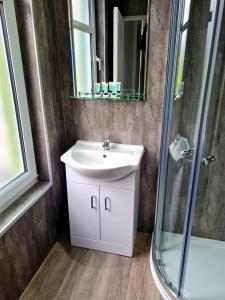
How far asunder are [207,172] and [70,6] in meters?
1.66

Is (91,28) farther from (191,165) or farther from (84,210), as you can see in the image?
(84,210)

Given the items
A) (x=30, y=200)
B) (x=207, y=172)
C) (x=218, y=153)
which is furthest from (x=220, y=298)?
(x=30, y=200)

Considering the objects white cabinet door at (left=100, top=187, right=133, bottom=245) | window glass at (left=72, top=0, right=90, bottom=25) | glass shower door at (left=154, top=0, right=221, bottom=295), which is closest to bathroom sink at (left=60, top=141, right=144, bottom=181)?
white cabinet door at (left=100, top=187, right=133, bottom=245)

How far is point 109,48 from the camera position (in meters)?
1.67

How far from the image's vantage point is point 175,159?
1.62m

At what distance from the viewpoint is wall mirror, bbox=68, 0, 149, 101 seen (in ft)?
5.21

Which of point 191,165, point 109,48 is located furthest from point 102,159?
point 109,48

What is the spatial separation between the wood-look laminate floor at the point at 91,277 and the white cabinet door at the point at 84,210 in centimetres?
18

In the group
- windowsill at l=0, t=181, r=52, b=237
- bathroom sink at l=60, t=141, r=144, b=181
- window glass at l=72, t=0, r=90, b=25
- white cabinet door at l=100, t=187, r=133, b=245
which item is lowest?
white cabinet door at l=100, t=187, r=133, b=245

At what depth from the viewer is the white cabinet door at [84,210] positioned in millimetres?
1696

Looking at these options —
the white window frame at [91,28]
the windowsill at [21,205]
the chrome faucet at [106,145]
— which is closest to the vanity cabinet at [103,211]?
the windowsill at [21,205]

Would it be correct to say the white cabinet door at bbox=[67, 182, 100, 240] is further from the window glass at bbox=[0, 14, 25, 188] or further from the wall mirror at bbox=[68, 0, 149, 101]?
the wall mirror at bbox=[68, 0, 149, 101]

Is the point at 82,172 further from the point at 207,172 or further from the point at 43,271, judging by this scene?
the point at 207,172

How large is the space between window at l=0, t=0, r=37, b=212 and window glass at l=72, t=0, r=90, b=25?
1.59 ft
